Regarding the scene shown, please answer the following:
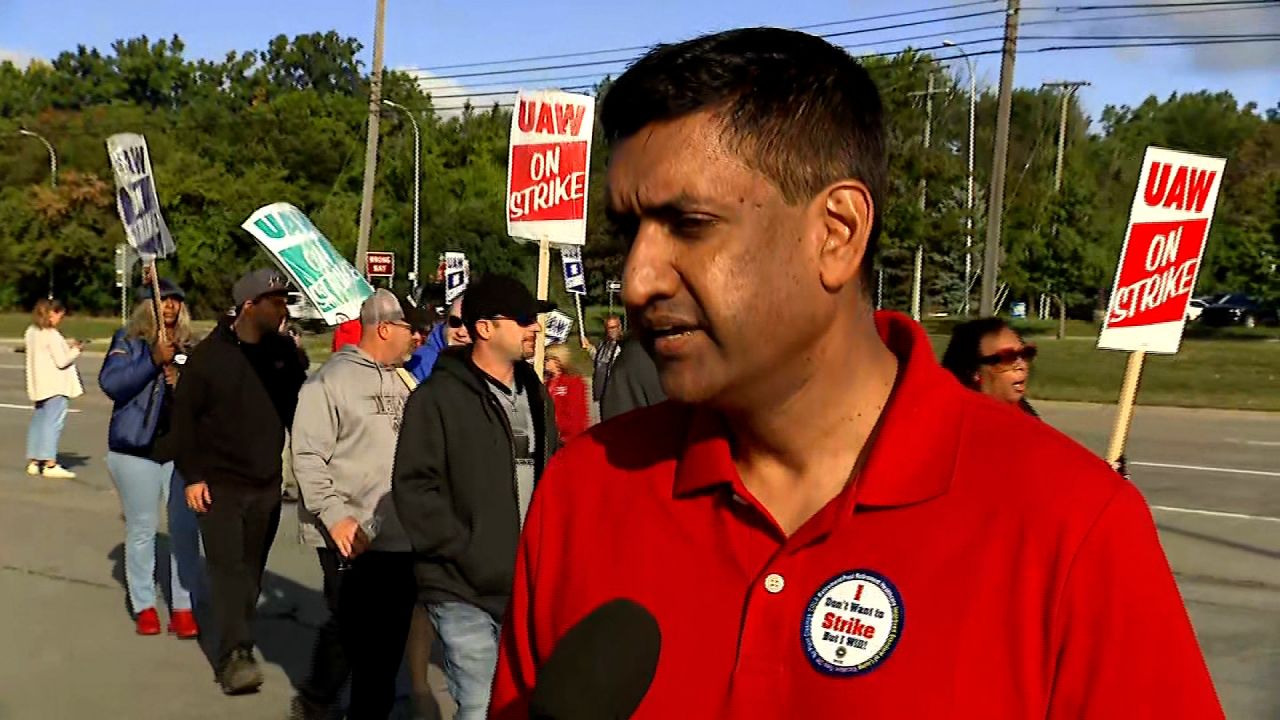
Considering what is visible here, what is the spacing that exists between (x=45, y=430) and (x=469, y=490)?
10.8 m

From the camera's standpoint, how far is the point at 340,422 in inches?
256

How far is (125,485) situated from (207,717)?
2137 mm

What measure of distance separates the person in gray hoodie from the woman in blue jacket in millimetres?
2018

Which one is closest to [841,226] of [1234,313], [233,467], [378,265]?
Result: [233,467]

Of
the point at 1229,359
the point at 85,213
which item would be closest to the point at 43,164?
the point at 85,213

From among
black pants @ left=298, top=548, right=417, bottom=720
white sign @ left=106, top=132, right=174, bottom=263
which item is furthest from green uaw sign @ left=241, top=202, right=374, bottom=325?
black pants @ left=298, top=548, right=417, bottom=720

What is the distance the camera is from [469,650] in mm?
5371

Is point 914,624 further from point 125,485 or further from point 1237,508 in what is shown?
point 1237,508

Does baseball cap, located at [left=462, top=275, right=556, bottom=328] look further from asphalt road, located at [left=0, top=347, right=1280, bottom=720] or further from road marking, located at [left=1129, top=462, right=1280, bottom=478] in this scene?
road marking, located at [left=1129, top=462, right=1280, bottom=478]

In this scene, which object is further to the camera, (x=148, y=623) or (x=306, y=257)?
(x=306, y=257)

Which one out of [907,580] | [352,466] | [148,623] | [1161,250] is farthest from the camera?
[148,623]

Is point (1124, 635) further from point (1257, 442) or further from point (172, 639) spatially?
point (1257, 442)

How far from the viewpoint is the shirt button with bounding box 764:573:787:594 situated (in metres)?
1.65

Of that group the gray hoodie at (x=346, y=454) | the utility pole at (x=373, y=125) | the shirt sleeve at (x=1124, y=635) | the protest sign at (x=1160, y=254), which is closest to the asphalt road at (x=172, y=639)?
the gray hoodie at (x=346, y=454)
